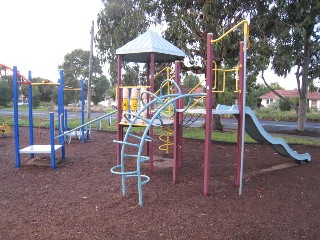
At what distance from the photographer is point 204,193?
A: 15.6ft

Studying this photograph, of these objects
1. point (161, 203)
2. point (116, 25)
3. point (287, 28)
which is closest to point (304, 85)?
point (287, 28)

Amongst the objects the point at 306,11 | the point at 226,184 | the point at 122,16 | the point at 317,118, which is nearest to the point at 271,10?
the point at 306,11

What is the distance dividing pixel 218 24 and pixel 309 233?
9213 mm

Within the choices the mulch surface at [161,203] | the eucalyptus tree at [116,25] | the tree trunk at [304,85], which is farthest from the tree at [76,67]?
the mulch surface at [161,203]

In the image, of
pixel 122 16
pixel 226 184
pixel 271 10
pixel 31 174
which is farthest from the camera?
pixel 122 16

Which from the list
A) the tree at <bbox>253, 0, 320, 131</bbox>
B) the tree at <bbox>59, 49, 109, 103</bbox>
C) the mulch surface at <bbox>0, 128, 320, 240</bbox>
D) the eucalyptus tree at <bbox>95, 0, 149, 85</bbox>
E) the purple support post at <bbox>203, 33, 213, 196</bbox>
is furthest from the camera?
the tree at <bbox>59, 49, 109, 103</bbox>

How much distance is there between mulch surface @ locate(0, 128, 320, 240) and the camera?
3461mm

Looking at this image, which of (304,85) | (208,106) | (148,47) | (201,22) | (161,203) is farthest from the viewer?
(304,85)

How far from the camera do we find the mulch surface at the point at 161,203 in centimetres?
346

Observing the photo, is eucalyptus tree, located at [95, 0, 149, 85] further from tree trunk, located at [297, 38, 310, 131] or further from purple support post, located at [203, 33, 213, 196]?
purple support post, located at [203, 33, 213, 196]

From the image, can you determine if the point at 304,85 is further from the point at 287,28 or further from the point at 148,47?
the point at 148,47

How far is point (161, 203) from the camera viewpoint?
4.37 metres

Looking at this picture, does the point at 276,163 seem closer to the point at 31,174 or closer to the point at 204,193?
the point at 204,193

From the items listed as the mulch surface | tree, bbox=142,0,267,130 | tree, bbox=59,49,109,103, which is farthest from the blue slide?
tree, bbox=59,49,109,103
